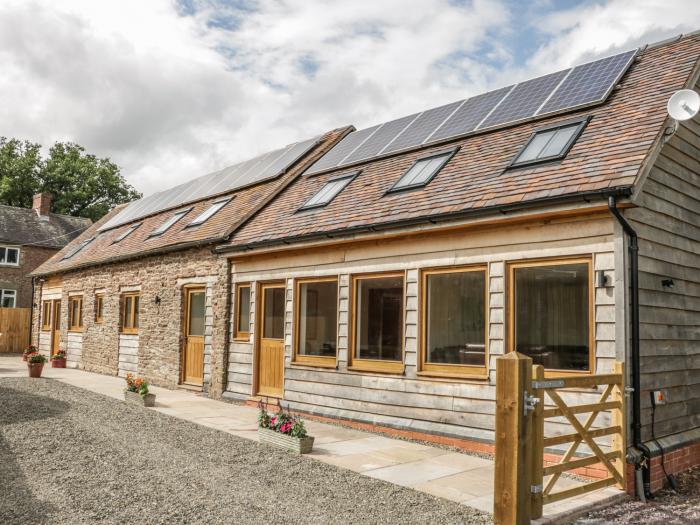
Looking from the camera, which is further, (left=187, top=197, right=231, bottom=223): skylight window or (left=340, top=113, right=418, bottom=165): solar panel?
(left=187, top=197, right=231, bottom=223): skylight window

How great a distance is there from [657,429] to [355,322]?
489cm

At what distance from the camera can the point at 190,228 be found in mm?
16688

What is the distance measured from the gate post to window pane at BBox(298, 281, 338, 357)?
562 cm

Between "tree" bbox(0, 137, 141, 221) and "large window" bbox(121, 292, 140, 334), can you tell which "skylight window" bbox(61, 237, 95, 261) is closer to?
"large window" bbox(121, 292, 140, 334)

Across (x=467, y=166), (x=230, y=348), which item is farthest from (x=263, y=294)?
(x=467, y=166)

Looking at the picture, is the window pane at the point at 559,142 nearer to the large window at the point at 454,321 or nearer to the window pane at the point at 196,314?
the large window at the point at 454,321

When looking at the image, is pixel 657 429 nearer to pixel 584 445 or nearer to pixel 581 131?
pixel 584 445

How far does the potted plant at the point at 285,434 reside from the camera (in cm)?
827

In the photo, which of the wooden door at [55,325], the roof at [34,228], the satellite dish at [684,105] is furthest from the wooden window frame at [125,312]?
the roof at [34,228]

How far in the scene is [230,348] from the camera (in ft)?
44.3

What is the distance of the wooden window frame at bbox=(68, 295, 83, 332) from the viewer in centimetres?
2200

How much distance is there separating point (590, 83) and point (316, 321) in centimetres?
637

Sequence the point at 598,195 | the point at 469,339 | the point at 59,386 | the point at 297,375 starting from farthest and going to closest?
the point at 59,386 → the point at 297,375 → the point at 469,339 → the point at 598,195

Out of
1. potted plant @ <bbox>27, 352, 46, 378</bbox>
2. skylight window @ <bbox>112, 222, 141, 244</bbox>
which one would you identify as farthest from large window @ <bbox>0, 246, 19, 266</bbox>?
potted plant @ <bbox>27, 352, 46, 378</bbox>
